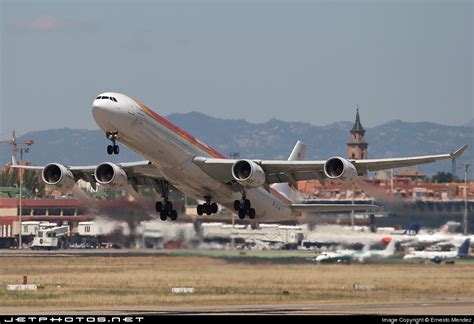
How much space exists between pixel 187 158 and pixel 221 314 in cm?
933

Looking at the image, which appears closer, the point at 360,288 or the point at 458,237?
the point at 360,288

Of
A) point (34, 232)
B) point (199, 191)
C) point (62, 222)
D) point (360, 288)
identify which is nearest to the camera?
point (199, 191)

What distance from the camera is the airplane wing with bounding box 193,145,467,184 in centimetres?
5275

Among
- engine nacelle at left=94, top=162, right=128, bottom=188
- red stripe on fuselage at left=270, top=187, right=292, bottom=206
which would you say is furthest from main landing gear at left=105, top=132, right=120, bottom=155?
red stripe on fuselage at left=270, top=187, right=292, bottom=206

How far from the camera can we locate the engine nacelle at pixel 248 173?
5262 cm

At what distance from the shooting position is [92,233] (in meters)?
76.8

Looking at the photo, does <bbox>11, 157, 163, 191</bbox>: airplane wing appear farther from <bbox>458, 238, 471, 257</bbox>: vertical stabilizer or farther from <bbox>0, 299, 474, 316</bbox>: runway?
<bbox>458, 238, 471, 257</bbox>: vertical stabilizer

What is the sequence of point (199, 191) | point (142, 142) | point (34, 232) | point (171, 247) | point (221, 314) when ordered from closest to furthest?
1. point (221, 314)
2. point (142, 142)
3. point (199, 191)
4. point (171, 247)
5. point (34, 232)

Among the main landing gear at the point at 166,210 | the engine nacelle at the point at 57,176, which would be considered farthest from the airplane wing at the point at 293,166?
the engine nacelle at the point at 57,176

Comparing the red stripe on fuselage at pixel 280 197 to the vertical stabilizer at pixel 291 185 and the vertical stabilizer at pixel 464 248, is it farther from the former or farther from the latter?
the vertical stabilizer at pixel 464 248

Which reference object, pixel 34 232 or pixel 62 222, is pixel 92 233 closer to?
pixel 62 222

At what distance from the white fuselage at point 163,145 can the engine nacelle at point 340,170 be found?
5376 millimetres

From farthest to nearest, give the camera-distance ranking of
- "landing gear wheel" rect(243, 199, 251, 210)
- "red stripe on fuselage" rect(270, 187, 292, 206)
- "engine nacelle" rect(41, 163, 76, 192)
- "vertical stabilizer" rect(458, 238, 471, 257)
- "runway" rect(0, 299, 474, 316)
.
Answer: "vertical stabilizer" rect(458, 238, 471, 257)
"red stripe on fuselage" rect(270, 187, 292, 206)
"landing gear wheel" rect(243, 199, 251, 210)
"engine nacelle" rect(41, 163, 76, 192)
"runway" rect(0, 299, 474, 316)

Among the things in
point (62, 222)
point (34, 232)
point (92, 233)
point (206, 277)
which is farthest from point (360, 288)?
point (34, 232)
